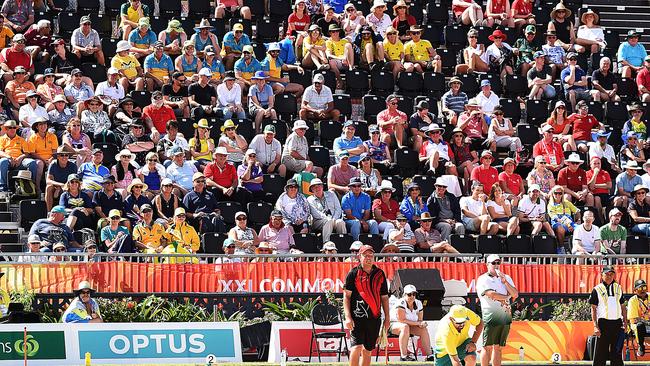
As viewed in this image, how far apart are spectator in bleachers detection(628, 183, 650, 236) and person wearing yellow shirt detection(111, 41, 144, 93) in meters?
9.10

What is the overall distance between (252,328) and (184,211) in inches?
Result: 115

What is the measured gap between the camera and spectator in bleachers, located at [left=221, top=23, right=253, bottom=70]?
27109 millimetres

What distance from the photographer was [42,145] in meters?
23.5

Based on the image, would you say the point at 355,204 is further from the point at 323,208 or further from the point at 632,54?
the point at 632,54

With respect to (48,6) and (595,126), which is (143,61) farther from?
(595,126)

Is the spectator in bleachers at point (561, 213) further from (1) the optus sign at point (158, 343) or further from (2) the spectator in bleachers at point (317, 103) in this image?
(1) the optus sign at point (158, 343)

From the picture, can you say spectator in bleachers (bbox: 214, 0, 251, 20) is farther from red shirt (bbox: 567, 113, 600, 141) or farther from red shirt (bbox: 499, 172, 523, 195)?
red shirt (bbox: 567, 113, 600, 141)

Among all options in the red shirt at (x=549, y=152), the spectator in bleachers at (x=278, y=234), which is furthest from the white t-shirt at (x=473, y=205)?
the spectator in bleachers at (x=278, y=234)

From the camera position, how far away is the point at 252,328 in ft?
67.3

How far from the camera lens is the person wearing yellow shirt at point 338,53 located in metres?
27.3

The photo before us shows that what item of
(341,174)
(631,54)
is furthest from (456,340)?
(631,54)

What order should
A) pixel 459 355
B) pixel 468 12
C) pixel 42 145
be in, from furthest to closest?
pixel 468 12 < pixel 42 145 < pixel 459 355

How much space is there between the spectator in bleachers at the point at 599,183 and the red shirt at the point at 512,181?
1.46m

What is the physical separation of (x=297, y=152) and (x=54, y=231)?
5.14 m
